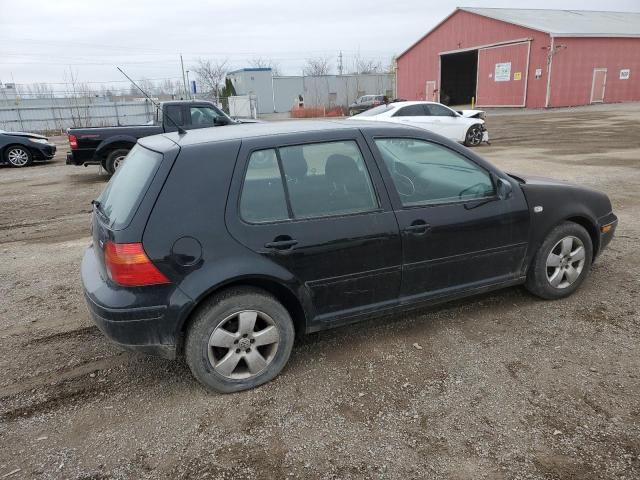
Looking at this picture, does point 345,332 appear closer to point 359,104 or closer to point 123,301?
point 123,301

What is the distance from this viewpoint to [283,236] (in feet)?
9.72

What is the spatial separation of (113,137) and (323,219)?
923 cm

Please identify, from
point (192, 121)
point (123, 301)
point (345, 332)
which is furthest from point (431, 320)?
point (192, 121)

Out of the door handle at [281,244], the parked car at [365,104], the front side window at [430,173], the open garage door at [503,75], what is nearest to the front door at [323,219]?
the door handle at [281,244]

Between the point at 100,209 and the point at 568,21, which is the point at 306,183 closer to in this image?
the point at 100,209

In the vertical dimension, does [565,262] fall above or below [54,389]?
above

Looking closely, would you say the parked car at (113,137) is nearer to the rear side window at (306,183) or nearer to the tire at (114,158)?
the tire at (114,158)

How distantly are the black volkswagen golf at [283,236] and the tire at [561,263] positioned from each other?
169 millimetres

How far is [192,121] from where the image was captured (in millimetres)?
11102

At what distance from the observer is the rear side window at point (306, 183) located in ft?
9.76

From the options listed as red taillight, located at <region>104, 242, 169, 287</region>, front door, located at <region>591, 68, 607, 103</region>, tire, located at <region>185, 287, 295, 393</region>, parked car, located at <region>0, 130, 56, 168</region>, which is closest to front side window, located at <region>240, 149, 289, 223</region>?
tire, located at <region>185, 287, 295, 393</region>

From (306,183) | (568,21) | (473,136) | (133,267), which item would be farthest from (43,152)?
(568,21)

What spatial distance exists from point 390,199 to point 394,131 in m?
0.57

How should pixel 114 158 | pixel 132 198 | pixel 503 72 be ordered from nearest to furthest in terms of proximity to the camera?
pixel 132 198, pixel 114 158, pixel 503 72
